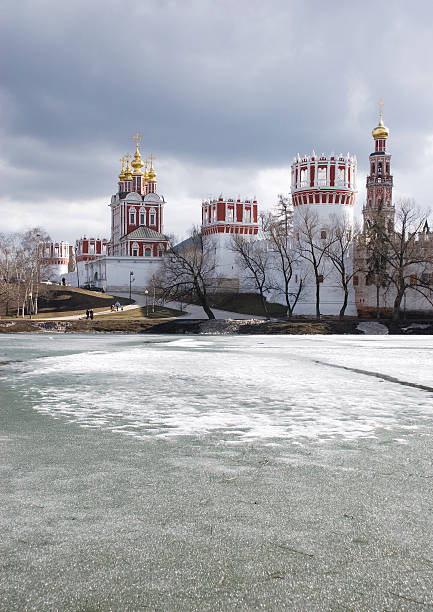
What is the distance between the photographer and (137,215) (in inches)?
3856

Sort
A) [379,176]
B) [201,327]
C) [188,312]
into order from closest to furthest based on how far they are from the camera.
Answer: [201,327] → [188,312] → [379,176]

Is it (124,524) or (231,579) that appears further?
(124,524)

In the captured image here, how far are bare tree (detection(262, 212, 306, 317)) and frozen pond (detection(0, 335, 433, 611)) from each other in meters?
43.1

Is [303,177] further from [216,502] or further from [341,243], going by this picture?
[216,502]

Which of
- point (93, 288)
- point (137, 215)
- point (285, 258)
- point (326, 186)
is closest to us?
point (326, 186)

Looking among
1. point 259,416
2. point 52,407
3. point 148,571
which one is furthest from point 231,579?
point 52,407

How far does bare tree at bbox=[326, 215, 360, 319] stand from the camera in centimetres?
5256

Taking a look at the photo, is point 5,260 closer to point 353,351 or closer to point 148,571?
point 353,351

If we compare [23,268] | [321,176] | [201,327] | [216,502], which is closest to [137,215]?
[23,268]

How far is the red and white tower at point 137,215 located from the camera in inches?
3639

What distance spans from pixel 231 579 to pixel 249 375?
1048 centimetres

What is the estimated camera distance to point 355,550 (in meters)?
4.04

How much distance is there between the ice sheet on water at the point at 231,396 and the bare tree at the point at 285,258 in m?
35.3

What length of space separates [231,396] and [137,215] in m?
89.8
